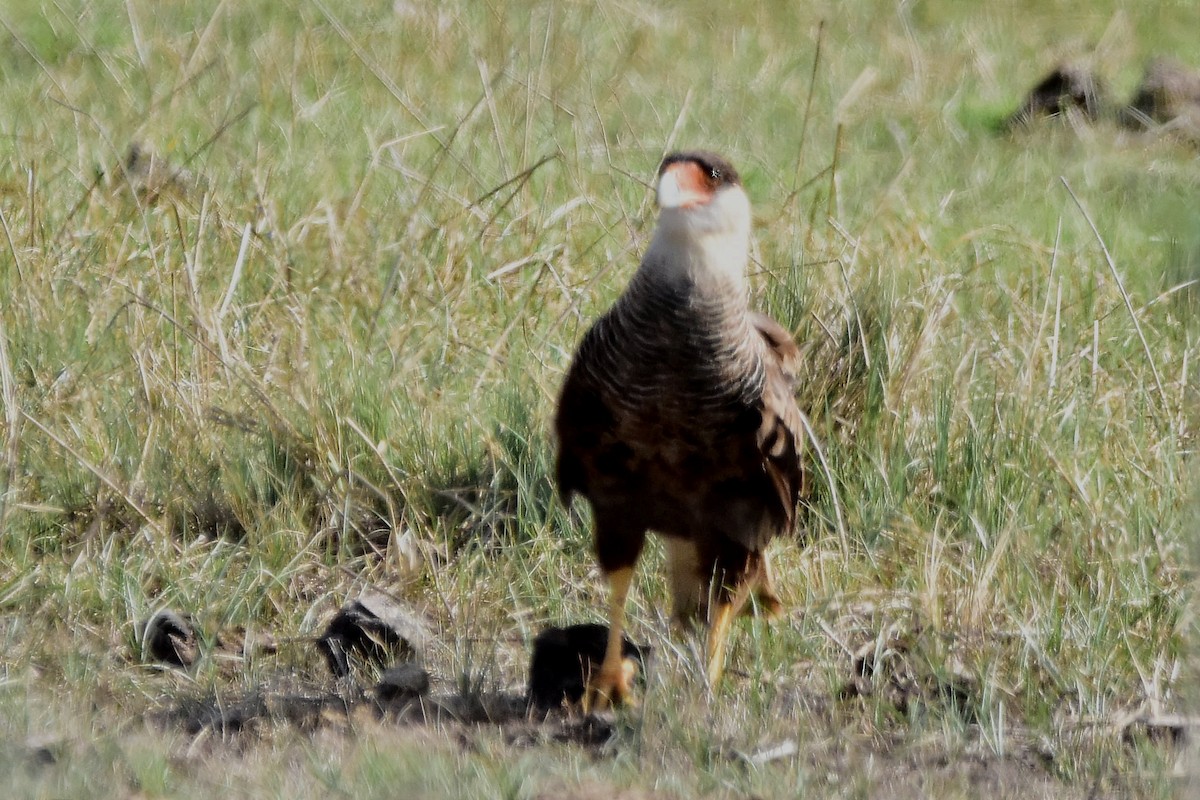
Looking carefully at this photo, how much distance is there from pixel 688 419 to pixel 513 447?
1.06 m

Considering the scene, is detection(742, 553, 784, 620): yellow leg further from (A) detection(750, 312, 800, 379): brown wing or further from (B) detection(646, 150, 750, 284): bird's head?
(B) detection(646, 150, 750, 284): bird's head

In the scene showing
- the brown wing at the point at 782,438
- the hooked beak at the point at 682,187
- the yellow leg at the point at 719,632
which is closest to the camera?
the hooked beak at the point at 682,187

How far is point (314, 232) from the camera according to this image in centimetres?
545

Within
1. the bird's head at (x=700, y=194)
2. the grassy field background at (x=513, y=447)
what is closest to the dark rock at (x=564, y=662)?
the grassy field background at (x=513, y=447)

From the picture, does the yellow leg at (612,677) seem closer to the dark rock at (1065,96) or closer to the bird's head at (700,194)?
the bird's head at (700,194)

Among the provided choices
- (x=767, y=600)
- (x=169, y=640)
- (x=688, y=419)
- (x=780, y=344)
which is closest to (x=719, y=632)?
(x=767, y=600)

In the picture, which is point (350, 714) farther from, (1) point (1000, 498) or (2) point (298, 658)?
(1) point (1000, 498)

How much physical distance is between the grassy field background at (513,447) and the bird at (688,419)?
0.19 m

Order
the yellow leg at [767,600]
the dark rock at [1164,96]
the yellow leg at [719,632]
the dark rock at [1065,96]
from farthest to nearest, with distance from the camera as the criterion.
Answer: the dark rock at [1065,96], the dark rock at [1164,96], the yellow leg at [767,600], the yellow leg at [719,632]

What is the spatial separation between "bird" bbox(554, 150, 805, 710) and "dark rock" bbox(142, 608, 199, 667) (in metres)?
0.88

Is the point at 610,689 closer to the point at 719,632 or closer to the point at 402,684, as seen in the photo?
the point at 719,632

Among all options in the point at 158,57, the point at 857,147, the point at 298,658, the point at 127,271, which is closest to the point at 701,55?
the point at 857,147

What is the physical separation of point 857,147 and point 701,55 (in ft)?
4.73

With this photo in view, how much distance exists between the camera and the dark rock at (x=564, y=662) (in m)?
3.27
